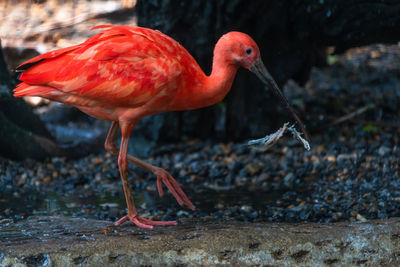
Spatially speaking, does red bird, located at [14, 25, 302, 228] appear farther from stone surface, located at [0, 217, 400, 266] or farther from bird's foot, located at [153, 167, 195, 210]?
stone surface, located at [0, 217, 400, 266]

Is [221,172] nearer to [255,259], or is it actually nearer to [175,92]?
[175,92]

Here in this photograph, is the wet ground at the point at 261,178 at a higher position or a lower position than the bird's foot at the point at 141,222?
lower

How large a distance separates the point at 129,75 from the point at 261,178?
254cm

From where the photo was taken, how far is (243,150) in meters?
6.88

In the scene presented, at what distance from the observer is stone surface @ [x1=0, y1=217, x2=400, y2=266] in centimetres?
336

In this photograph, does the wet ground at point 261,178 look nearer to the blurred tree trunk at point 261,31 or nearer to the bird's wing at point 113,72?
the blurred tree trunk at point 261,31

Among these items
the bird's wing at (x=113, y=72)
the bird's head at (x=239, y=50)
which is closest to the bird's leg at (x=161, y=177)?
the bird's wing at (x=113, y=72)

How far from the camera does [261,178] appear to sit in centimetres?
615

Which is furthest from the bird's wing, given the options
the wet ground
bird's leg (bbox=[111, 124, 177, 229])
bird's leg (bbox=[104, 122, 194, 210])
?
the wet ground

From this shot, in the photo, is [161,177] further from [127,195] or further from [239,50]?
[239,50]

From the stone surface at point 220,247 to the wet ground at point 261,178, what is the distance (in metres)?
1.21

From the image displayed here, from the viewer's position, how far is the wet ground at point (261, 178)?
5.14m

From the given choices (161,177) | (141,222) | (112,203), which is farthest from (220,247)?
(112,203)

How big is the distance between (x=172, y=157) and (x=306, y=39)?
2.15m
